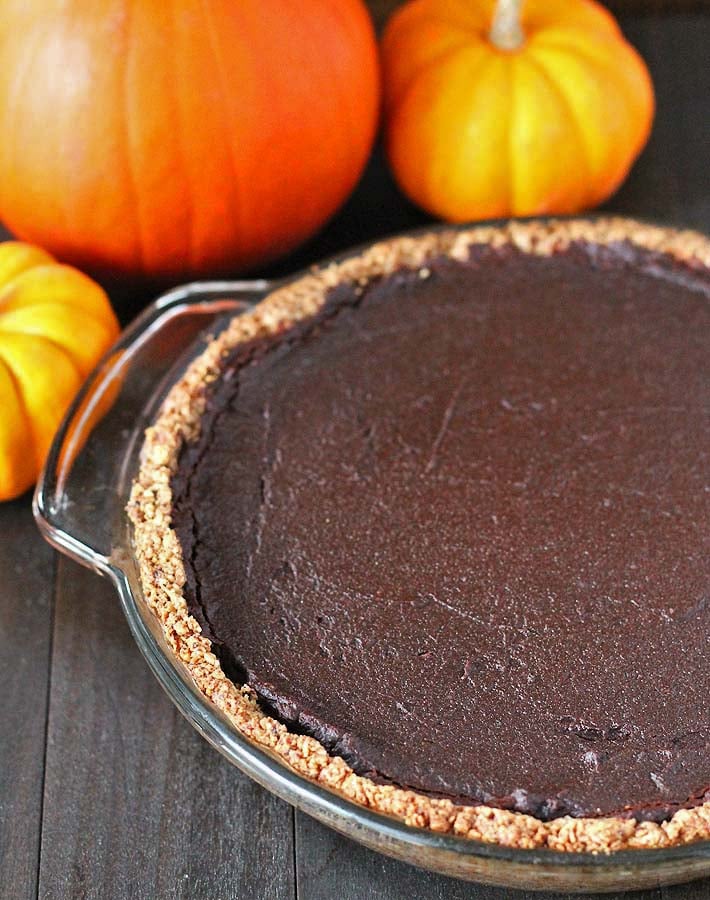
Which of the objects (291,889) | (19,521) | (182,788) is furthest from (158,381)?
(291,889)

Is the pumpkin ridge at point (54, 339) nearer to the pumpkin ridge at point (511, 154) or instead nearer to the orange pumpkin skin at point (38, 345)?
the orange pumpkin skin at point (38, 345)

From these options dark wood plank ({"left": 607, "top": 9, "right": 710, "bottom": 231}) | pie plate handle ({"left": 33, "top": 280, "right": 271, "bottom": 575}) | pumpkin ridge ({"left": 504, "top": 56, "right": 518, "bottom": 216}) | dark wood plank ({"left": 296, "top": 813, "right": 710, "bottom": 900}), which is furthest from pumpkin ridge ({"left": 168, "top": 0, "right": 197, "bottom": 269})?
dark wood plank ({"left": 296, "top": 813, "right": 710, "bottom": 900})

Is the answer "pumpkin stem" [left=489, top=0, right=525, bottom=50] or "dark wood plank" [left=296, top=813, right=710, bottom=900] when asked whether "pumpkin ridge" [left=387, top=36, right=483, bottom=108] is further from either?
"dark wood plank" [left=296, top=813, right=710, bottom=900]

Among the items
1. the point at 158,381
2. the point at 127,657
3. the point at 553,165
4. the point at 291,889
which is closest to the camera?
the point at 291,889

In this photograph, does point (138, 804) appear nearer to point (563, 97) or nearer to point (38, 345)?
point (38, 345)

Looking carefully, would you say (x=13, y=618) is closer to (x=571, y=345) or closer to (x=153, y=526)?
(x=153, y=526)

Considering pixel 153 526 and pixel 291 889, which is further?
pixel 153 526
